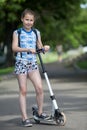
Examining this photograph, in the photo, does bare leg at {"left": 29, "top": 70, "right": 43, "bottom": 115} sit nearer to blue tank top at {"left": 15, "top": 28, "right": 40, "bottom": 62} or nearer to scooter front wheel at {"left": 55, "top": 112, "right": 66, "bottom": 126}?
blue tank top at {"left": 15, "top": 28, "right": 40, "bottom": 62}

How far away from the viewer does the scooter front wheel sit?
9602mm

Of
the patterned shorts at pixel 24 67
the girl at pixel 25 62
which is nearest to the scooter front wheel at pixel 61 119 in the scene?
the girl at pixel 25 62

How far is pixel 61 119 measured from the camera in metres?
9.66

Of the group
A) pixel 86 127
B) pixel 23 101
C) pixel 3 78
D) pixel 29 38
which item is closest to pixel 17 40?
pixel 29 38

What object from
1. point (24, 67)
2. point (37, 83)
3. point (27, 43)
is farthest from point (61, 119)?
point (27, 43)

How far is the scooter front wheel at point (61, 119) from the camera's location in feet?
31.5

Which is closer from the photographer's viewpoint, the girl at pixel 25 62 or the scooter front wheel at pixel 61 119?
the scooter front wheel at pixel 61 119

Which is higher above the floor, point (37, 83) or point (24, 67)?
point (24, 67)

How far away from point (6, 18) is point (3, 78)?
436 inches

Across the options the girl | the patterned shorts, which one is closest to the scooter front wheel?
the girl

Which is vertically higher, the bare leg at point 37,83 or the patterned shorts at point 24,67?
the patterned shorts at point 24,67

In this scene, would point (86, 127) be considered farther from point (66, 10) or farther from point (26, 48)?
point (66, 10)

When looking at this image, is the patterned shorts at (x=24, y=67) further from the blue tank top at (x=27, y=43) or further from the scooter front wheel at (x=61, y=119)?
the scooter front wheel at (x=61, y=119)

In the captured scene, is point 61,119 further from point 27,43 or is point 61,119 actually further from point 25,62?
point 27,43
